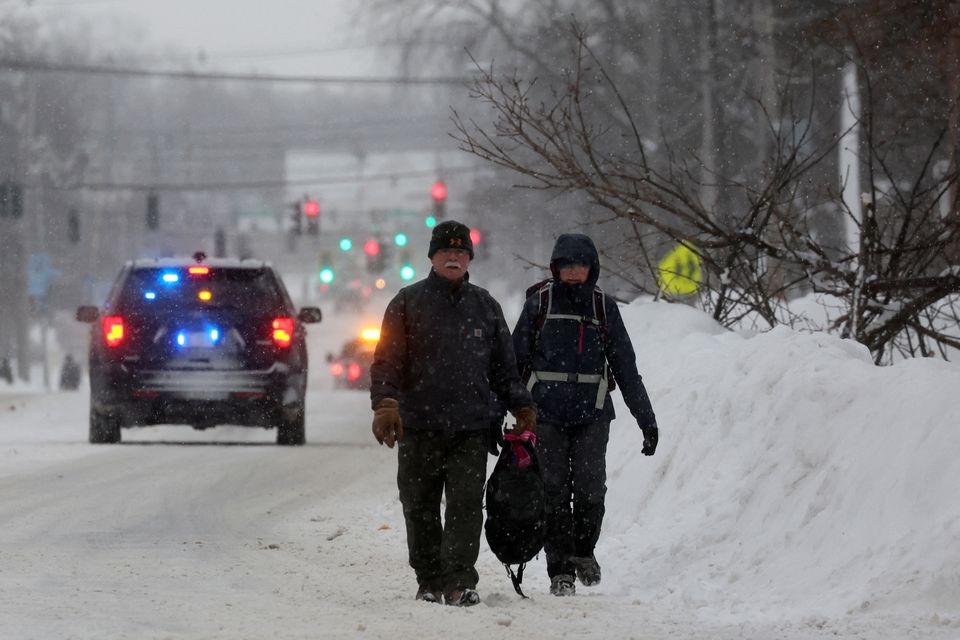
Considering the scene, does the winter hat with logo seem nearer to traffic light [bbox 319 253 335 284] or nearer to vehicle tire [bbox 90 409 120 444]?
vehicle tire [bbox 90 409 120 444]

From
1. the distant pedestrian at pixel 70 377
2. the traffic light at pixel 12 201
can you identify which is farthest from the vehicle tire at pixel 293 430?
the distant pedestrian at pixel 70 377

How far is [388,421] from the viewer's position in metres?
7.59

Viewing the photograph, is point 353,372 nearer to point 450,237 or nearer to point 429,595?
point 429,595

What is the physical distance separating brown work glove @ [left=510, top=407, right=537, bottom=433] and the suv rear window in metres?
9.11

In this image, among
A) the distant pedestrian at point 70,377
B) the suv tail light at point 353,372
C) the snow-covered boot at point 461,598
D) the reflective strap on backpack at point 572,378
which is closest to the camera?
the snow-covered boot at point 461,598

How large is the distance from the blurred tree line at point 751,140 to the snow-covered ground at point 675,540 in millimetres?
1363

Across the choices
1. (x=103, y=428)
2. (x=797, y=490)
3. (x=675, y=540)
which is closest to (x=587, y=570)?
(x=675, y=540)

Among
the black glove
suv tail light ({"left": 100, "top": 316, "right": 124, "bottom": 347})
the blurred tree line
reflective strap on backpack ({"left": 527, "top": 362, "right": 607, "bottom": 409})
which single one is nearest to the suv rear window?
suv tail light ({"left": 100, "top": 316, "right": 124, "bottom": 347})

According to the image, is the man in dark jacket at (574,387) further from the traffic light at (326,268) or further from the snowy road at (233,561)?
the traffic light at (326,268)

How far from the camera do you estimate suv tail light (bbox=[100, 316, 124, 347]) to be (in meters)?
16.8

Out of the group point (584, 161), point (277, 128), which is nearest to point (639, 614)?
point (584, 161)

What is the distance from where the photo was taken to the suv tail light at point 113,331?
16766 millimetres

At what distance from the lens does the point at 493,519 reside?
8.21 m

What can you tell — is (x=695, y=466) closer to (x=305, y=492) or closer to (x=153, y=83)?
(x=305, y=492)
